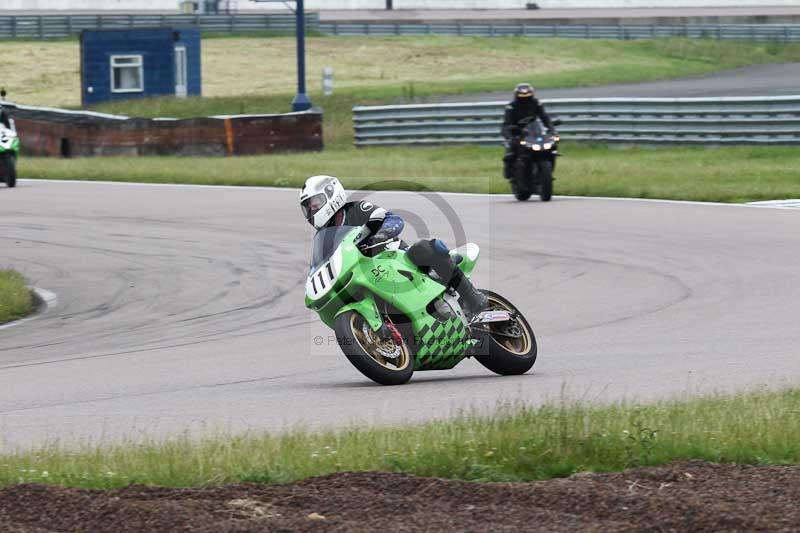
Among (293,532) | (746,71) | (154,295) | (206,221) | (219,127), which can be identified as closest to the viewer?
(293,532)

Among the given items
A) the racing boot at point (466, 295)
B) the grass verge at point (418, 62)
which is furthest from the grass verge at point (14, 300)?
the grass verge at point (418, 62)

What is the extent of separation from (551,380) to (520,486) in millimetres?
3322

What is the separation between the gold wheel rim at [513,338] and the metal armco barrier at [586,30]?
58943 mm

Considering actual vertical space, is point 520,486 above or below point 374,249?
below

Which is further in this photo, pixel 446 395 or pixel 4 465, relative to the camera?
pixel 446 395

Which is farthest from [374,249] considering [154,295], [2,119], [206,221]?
[2,119]

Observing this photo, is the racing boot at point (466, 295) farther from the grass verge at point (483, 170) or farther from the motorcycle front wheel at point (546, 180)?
the grass verge at point (483, 170)

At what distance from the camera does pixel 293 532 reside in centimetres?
521

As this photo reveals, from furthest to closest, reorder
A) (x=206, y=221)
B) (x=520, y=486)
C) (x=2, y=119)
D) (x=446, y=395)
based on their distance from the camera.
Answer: (x=2, y=119) → (x=206, y=221) → (x=446, y=395) → (x=520, y=486)

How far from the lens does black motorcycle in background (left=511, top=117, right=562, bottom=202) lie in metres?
20.5

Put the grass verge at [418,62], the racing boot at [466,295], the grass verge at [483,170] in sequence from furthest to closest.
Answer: the grass verge at [418,62]
the grass verge at [483,170]
the racing boot at [466,295]

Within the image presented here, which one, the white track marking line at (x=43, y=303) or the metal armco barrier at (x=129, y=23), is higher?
the metal armco barrier at (x=129, y=23)

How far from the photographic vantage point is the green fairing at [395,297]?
28.9 feet

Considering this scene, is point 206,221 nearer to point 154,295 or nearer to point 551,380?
point 154,295
